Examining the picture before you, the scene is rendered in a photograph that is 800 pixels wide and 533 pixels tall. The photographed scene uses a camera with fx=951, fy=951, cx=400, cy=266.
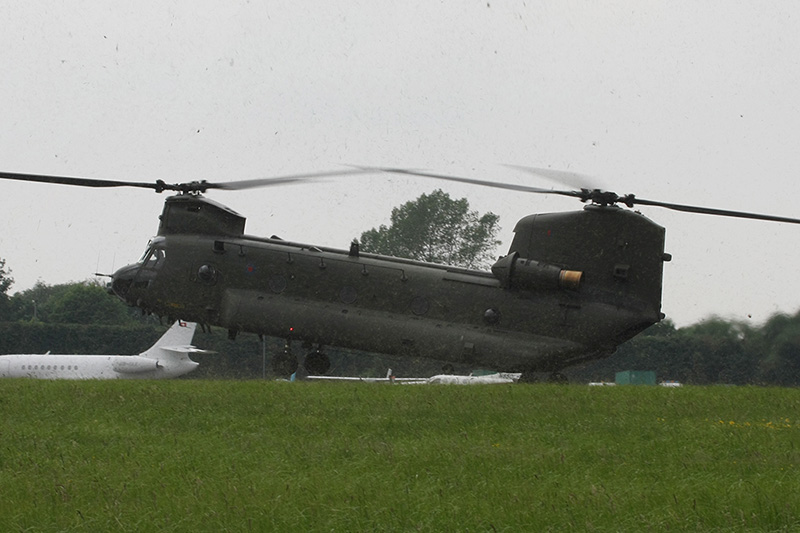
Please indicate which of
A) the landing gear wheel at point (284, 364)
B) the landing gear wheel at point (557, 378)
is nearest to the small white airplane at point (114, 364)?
the landing gear wheel at point (284, 364)

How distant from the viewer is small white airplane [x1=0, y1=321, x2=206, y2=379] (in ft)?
163

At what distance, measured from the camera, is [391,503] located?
32.3ft

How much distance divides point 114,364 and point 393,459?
41681 millimetres

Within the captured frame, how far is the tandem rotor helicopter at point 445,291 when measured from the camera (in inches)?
894

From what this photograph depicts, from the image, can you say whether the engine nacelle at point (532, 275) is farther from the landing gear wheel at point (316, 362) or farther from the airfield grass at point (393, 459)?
the landing gear wheel at point (316, 362)

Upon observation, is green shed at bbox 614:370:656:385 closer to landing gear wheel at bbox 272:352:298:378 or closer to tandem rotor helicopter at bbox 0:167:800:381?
tandem rotor helicopter at bbox 0:167:800:381

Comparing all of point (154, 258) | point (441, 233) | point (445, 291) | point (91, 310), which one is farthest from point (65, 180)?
point (91, 310)

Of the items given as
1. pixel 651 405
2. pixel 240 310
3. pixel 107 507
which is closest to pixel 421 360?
pixel 240 310

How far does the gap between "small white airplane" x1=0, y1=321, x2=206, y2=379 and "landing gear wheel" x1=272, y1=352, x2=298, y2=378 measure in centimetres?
2565

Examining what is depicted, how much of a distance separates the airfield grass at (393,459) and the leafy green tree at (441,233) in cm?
2346

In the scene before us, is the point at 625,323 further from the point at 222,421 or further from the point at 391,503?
the point at 391,503

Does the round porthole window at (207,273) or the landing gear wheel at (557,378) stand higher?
the round porthole window at (207,273)

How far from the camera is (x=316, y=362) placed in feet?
80.3

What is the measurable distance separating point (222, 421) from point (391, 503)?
615cm
